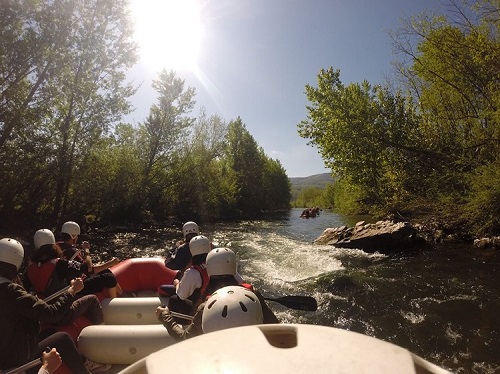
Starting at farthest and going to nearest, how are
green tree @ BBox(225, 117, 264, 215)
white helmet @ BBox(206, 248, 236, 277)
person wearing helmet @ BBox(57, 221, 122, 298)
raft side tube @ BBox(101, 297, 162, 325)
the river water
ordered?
1. green tree @ BBox(225, 117, 264, 215)
2. person wearing helmet @ BBox(57, 221, 122, 298)
3. the river water
4. raft side tube @ BBox(101, 297, 162, 325)
5. white helmet @ BBox(206, 248, 236, 277)

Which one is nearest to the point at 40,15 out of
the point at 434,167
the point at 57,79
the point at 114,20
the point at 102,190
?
the point at 57,79

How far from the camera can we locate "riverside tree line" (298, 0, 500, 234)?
1041cm

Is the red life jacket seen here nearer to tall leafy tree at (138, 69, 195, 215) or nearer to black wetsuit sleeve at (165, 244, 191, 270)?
black wetsuit sleeve at (165, 244, 191, 270)

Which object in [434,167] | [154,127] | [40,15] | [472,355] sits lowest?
[472,355]

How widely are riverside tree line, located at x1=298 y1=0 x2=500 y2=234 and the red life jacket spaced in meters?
10.9

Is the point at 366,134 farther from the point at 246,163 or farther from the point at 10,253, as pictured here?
the point at 246,163

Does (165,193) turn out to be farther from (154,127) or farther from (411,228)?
(411,228)

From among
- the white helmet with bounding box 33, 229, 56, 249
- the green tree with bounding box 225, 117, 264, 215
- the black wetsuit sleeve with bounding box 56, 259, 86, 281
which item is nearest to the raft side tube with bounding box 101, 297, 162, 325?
the black wetsuit sleeve with bounding box 56, 259, 86, 281

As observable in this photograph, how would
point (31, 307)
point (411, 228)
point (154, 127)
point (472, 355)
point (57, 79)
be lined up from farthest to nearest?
point (154, 127), point (57, 79), point (411, 228), point (472, 355), point (31, 307)

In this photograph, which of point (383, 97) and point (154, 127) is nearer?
point (383, 97)

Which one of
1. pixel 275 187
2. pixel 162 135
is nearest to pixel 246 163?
pixel 275 187

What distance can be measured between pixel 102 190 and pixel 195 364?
65.6 ft

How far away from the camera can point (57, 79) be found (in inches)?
621

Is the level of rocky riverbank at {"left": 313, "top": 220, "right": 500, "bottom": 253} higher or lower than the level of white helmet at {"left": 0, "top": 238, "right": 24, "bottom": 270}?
lower
